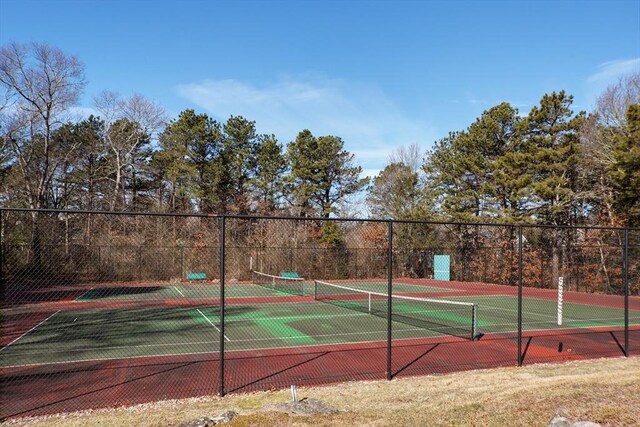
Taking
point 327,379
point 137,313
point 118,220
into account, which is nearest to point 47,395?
point 327,379

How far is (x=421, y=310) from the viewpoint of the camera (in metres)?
18.9

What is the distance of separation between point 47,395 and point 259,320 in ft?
28.9

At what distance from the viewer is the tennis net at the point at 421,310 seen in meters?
13.4

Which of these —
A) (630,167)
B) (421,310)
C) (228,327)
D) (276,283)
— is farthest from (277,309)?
(630,167)

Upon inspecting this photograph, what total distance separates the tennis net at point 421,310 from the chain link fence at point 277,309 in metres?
0.09

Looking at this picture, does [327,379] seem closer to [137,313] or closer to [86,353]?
[86,353]

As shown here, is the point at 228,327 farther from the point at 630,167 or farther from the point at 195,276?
the point at 630,167

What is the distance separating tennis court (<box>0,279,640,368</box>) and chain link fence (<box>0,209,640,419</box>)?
80 mm

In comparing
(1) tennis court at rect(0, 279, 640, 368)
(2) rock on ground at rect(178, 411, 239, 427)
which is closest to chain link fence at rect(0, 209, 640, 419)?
(1) tennis court at rect(0, 279, 640, 368)

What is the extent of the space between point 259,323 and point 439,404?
31.6 feet

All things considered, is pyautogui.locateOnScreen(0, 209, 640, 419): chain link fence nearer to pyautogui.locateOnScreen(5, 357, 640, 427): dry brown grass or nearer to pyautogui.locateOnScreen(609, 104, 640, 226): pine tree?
pyautogui.locateOnScreen(5, 357, 640, 427): dry brown grass

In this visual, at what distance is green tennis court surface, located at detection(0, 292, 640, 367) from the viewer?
35.7ft

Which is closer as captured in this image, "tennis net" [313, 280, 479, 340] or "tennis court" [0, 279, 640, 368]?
"tennis court" [0, 279, 640, 368]

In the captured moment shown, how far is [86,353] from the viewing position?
34.4ft
